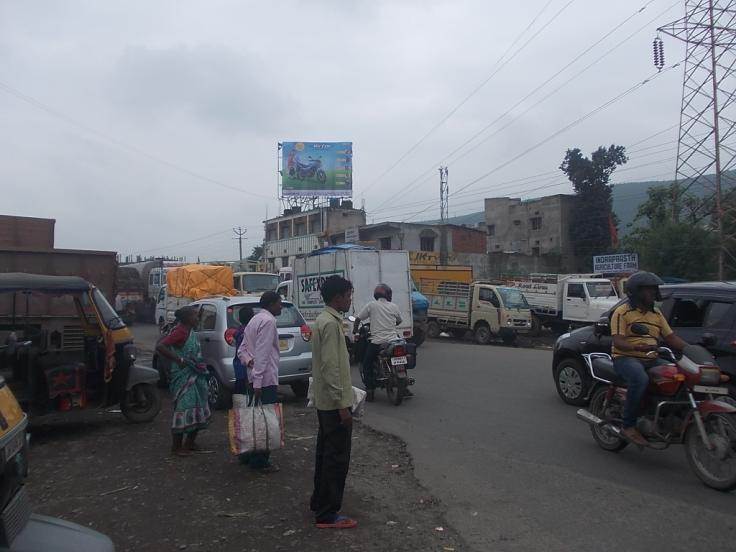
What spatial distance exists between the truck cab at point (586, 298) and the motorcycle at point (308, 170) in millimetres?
24043

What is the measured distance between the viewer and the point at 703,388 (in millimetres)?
5285

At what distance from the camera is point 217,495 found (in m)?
5.15

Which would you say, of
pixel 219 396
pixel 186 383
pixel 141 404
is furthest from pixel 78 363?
pixel 219 396

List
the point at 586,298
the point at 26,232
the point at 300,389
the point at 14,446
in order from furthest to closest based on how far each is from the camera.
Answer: the point at 586,298
the point at 26,232
the point at 300,389
the point at 14,446

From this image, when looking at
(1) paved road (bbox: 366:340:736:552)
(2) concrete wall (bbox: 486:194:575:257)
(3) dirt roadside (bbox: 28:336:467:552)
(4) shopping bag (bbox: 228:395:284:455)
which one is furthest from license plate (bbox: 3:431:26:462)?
(2) concrete wall (bbox: 486:194:575:257)

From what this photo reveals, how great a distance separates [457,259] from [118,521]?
112ft

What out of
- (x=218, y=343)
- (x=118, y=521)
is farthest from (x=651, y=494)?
(x=218, y=343)

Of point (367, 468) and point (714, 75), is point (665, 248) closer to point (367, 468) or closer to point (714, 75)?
point (714, 75)

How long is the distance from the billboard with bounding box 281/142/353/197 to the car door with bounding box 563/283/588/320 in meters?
22.9

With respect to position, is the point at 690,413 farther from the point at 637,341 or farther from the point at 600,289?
the point at 600,289

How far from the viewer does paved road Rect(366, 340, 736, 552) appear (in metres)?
4.27

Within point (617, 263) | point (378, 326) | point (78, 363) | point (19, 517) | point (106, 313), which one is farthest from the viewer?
point (617, 263)

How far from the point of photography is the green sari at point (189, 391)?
243 inches

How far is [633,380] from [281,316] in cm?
545
